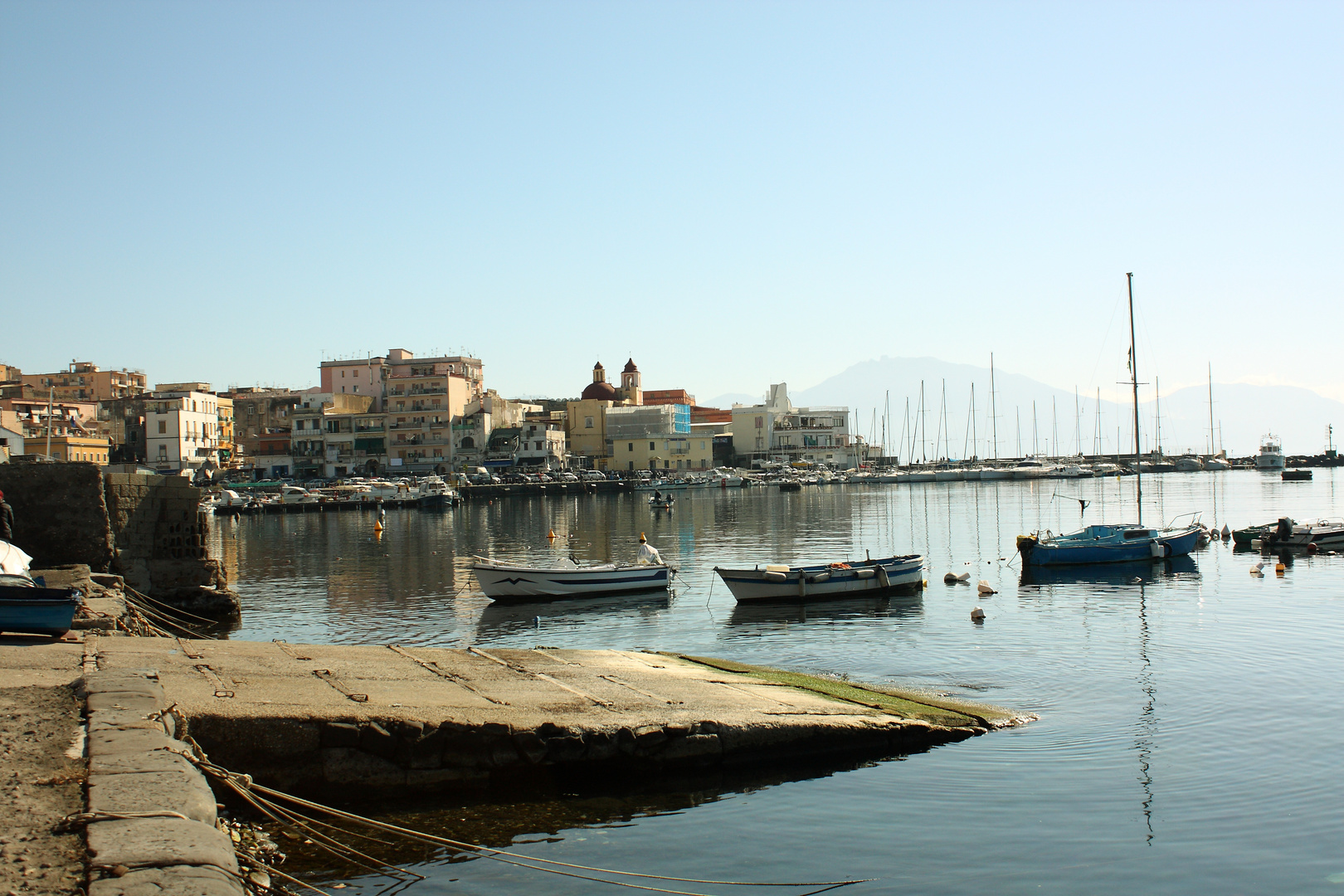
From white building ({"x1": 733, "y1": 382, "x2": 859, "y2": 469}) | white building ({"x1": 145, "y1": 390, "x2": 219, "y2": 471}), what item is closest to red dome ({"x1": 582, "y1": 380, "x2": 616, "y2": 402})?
white building ({"x1": 733, "y1": 382, "x2": 859, "y2": 469})

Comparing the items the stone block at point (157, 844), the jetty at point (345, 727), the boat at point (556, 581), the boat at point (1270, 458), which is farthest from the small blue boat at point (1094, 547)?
the boat at point (1270, 458)

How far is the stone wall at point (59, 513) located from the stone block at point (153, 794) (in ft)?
58.9

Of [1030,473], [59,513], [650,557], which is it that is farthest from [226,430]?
[1030,473]

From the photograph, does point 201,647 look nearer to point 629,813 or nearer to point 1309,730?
point 629,813

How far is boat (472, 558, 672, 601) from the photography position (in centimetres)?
3117

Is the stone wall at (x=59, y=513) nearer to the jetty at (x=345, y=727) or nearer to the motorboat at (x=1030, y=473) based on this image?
the jetty at (x=345, y=727)

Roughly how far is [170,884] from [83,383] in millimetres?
127331

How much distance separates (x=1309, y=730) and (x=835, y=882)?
9.76 metres

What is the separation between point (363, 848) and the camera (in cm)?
980

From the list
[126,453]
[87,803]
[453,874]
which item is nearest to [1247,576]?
[453,874]

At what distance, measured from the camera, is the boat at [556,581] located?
31.2 meters

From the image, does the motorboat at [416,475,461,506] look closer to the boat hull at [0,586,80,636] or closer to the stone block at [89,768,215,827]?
the boat hull at [0,586,80,636]

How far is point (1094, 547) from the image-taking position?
123 ft

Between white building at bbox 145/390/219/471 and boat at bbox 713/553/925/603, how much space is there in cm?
7941
